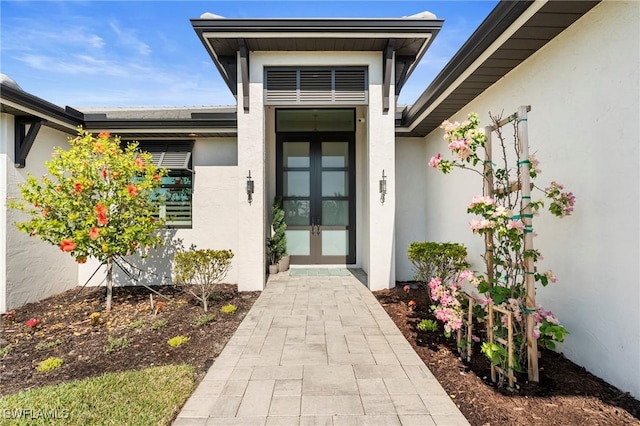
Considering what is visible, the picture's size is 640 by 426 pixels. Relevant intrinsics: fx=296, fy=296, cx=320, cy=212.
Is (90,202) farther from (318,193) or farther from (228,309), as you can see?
(318,193)

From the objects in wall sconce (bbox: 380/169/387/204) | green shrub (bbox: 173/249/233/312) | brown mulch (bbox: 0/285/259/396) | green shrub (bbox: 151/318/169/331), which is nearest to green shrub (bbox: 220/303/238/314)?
brown mulch (bbox: 0/285/259/396)

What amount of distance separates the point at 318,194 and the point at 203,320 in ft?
14.5

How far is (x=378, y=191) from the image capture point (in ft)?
19.4

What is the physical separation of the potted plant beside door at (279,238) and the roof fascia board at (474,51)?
3853 millimetres

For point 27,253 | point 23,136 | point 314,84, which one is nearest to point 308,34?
point 314,84

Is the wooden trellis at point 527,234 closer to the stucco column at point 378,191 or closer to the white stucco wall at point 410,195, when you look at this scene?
the stucco column at point 378,191

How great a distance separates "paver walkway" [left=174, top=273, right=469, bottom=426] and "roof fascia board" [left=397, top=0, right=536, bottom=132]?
3.72 m

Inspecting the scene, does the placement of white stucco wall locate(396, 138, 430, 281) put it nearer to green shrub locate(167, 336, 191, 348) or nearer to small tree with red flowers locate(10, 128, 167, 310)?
green shrub locate(167, 336, 191, 348)

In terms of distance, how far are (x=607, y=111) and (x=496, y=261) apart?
5.49ft

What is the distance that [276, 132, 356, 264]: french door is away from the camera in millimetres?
A: 7820

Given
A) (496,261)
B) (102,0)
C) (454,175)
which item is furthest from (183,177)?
(496,261)

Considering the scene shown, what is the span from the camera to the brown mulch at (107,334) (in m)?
3.15

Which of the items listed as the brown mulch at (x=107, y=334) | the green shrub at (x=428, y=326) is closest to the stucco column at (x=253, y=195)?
the brown mulch at (x=107, y=334)

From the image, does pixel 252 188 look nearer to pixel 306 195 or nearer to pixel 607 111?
pixel 306 195
